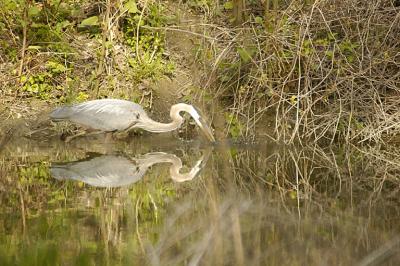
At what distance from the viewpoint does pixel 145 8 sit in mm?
10211

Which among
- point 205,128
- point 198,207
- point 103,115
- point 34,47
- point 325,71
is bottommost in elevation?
point 205,128

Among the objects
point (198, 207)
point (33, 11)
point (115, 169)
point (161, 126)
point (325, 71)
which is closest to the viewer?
point (198, 207)

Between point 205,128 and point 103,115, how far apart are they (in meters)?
1.19

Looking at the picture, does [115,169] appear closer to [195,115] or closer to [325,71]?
[195,115]

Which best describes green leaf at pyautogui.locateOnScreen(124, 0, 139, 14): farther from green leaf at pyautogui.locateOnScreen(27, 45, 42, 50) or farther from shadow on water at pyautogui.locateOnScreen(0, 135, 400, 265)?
shadow on water at pyautogui.locateOnScreen(0, 135, 400, 265)

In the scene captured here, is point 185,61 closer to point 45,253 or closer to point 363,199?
point 363,199

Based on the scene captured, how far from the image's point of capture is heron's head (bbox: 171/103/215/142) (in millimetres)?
8516

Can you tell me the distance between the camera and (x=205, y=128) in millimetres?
8578

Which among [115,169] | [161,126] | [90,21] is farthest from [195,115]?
[90,21]

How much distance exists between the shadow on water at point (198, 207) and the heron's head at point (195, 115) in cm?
52

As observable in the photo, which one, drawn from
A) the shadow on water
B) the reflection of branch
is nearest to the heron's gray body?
the shadow on water

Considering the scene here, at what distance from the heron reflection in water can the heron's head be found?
37.1 inches

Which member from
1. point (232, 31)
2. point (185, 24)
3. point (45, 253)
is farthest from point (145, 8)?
point (45, 253)

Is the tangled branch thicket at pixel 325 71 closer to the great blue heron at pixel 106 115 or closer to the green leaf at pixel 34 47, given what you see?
the great blue heron at pixel 106 115
